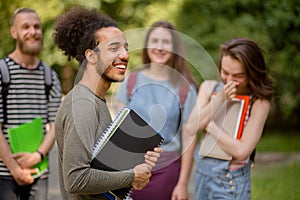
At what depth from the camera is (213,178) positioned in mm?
3736

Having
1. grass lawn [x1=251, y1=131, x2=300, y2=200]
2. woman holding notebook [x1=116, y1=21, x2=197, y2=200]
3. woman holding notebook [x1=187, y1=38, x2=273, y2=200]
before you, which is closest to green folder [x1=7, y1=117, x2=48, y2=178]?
woman holding notebook [x1=116, y1=21, x2=197, y2=200]

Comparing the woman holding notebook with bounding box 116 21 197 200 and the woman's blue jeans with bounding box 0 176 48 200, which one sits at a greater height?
the woman holding notebook with bounding box 116 21 197 200

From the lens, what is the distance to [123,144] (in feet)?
8.78

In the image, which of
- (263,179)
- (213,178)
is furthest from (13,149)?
(263,179)

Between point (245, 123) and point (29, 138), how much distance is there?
62.0 inches

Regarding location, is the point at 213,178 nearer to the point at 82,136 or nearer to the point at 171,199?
the point at 171,199

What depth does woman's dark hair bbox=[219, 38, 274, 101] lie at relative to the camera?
12.2 ft

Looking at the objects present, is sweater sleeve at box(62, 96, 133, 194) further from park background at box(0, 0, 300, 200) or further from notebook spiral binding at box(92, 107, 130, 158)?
park background at box(0, 0, 300, 200)

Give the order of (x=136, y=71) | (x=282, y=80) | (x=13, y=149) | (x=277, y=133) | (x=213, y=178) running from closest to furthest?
(x=213, y=178) → (x=13, y=149) → (x=136, y=71) → (x=282, y=80) → (x=277, y=133)

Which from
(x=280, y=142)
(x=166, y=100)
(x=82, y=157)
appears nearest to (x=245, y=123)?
(x=166, y=100)

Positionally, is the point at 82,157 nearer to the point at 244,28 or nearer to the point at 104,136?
the point at 104,136

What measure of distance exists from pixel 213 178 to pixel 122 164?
118 centimetres

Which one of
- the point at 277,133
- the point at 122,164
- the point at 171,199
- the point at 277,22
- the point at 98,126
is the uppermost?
the point at 277,22

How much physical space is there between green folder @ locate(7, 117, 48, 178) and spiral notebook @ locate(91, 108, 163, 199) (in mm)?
1552
